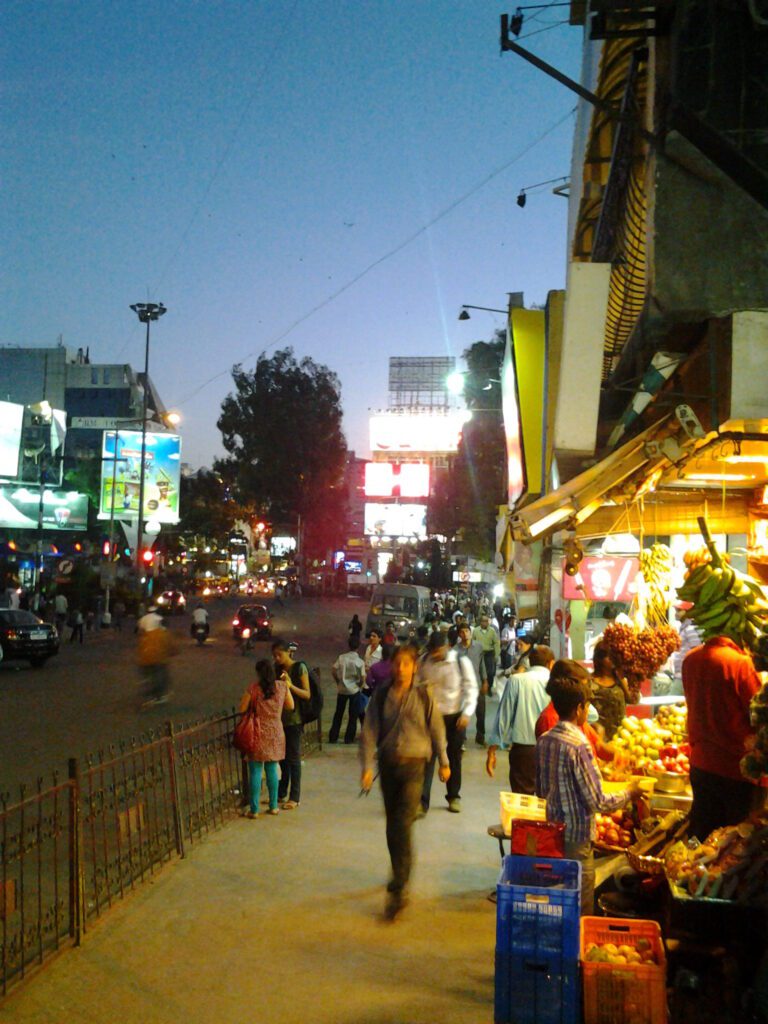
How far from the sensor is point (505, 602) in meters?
41.1

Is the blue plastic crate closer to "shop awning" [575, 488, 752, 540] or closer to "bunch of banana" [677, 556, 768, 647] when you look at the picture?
"bunch of banana" [677, 556, 768, 647]

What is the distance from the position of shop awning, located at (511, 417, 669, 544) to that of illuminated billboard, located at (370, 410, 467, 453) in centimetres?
5836

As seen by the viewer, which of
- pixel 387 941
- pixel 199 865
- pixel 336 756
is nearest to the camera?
pixel 387 941

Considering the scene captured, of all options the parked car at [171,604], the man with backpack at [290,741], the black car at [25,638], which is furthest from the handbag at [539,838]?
the parked car at [171,604]

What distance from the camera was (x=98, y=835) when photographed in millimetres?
8703

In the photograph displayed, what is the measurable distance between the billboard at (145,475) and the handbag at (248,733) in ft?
121

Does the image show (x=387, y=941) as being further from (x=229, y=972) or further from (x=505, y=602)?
(x=505, y=602)

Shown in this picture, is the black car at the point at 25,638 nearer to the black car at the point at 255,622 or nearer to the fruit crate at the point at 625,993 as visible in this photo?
the black car at the point at 255,622

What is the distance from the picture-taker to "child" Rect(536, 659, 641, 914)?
5203 mm

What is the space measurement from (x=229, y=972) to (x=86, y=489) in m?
57.7

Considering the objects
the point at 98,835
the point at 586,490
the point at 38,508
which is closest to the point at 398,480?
the point at 38,508

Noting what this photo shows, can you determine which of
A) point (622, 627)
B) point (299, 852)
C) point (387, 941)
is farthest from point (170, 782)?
point (622, 627)

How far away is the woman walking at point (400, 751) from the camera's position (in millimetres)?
6340

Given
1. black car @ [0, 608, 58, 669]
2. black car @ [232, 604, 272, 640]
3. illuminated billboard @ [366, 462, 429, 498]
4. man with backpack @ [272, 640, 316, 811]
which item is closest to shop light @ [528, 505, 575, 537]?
man with backpack @ [272, 640, 316, 811]
